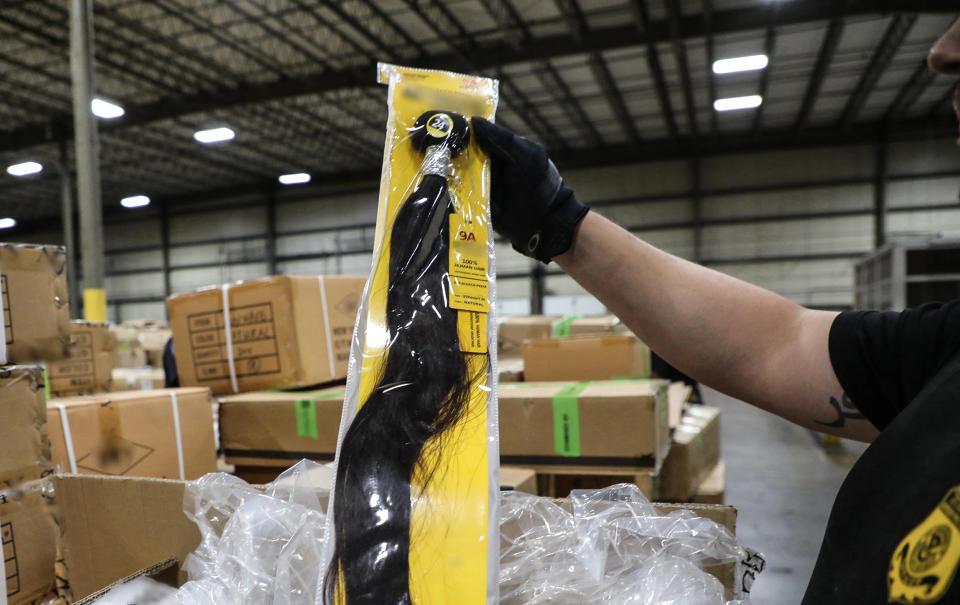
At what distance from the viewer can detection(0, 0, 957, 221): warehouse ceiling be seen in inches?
271

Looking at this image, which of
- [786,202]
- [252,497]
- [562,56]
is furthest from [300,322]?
[786,202]

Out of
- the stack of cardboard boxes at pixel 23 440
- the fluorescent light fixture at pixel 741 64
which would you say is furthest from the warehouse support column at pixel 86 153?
the fluorescent light fixture at pixel 741 64

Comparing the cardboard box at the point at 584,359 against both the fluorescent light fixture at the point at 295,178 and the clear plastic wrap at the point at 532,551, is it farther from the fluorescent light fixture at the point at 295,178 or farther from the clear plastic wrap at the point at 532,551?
the fluorescent light fixture at the point at 295,178

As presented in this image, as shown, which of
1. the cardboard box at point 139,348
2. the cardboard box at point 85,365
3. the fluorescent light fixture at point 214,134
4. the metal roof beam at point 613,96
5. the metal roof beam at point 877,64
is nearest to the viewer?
the cardboard box at point 85,365

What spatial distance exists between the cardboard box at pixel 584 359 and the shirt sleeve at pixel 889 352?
4.55 ft

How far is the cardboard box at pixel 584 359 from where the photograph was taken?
2.15 m

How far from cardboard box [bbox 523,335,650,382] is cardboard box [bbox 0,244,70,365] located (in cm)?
158

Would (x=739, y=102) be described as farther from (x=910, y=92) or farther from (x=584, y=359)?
(x=584, y=359)

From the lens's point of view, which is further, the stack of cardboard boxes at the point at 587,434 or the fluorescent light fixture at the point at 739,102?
the fluorescent light fixture at the point at 739,102

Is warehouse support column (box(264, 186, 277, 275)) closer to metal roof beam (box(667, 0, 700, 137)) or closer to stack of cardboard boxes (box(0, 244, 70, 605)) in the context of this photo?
metal roof beam (box(667, 0, 700, 137))

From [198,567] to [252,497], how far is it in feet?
0.33

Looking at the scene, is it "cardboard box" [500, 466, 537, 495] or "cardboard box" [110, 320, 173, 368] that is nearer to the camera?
"cardboard box" [500, 466, 537, 495]

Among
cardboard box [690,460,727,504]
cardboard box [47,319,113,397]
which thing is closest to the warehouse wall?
cardboard box [690,460,727,504]

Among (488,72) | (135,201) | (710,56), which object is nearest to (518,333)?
(488,72)
